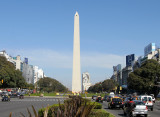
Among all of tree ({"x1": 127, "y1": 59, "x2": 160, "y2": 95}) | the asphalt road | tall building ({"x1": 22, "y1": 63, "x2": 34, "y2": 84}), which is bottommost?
the asphalt road

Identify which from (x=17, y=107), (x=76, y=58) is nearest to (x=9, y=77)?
(x=76, y=58)

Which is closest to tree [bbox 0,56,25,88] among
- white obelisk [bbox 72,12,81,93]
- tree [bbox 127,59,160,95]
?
white obelisk [bbox 72,12,81,93]

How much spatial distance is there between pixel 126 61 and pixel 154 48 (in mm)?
52364

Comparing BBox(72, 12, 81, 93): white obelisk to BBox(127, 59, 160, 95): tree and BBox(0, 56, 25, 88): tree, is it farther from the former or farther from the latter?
BBox(0, 56, 25, 88): tree

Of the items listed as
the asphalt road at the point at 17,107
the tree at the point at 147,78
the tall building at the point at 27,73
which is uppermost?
the tall building at the point at 27,73

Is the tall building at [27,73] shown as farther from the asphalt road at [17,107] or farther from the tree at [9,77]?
the asphalt road at [17,107]

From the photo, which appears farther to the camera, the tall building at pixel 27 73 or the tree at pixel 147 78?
the tall building at pixel 27 73

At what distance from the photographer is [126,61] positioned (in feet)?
557

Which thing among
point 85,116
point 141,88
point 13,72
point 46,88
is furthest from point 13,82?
point 85,116

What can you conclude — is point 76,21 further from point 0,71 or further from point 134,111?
point 134,111

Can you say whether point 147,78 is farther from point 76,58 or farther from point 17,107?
point 17,107

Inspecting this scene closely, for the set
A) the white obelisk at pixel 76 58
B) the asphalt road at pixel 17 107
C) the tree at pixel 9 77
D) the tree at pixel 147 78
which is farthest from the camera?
the tree at pixel 9 77

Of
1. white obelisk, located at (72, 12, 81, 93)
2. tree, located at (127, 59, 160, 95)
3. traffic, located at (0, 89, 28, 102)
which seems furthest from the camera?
tree, located at (127, 59, 160, 95)

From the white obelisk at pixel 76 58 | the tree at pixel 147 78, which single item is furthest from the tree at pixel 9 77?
the tree at pixel 147 78
